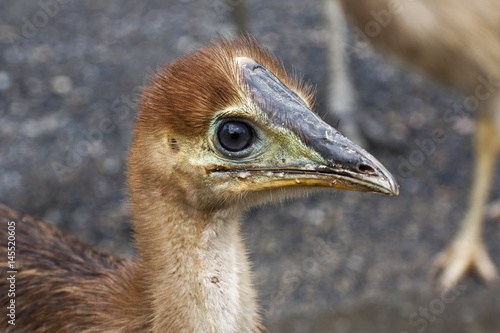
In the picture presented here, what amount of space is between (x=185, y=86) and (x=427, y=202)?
394 centimetres

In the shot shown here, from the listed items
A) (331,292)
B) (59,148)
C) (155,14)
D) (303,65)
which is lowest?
(331,292)

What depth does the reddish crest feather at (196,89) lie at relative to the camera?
7.20 feet

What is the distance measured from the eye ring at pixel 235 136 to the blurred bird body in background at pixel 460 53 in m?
2.78

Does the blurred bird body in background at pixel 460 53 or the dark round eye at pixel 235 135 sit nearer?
the dark round eye at pixel 235 135

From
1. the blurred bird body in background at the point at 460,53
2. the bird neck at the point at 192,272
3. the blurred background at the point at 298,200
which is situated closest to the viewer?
the bird neck at the point at 192,272

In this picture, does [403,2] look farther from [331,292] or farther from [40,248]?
[40,248]

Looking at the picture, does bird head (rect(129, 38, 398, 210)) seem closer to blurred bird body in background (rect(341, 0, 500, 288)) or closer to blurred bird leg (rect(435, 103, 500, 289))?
blurred bird body in background (rect(341, 0, 500, 288))

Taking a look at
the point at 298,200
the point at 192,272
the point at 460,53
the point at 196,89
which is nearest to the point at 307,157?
the point at 196,89

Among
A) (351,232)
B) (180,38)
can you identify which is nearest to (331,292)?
(351,232)

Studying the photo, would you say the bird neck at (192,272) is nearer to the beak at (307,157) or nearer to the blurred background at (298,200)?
the beak at (307,157)

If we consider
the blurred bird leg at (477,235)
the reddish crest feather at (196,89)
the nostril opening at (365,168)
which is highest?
the reddish crest feather at (196,89)

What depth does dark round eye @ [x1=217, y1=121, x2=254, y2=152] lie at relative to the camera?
86.8 inches

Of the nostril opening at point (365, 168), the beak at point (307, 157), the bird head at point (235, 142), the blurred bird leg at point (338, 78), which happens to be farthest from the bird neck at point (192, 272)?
the blurred bird leg at point (338, 78)

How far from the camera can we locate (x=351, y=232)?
17.9ft
